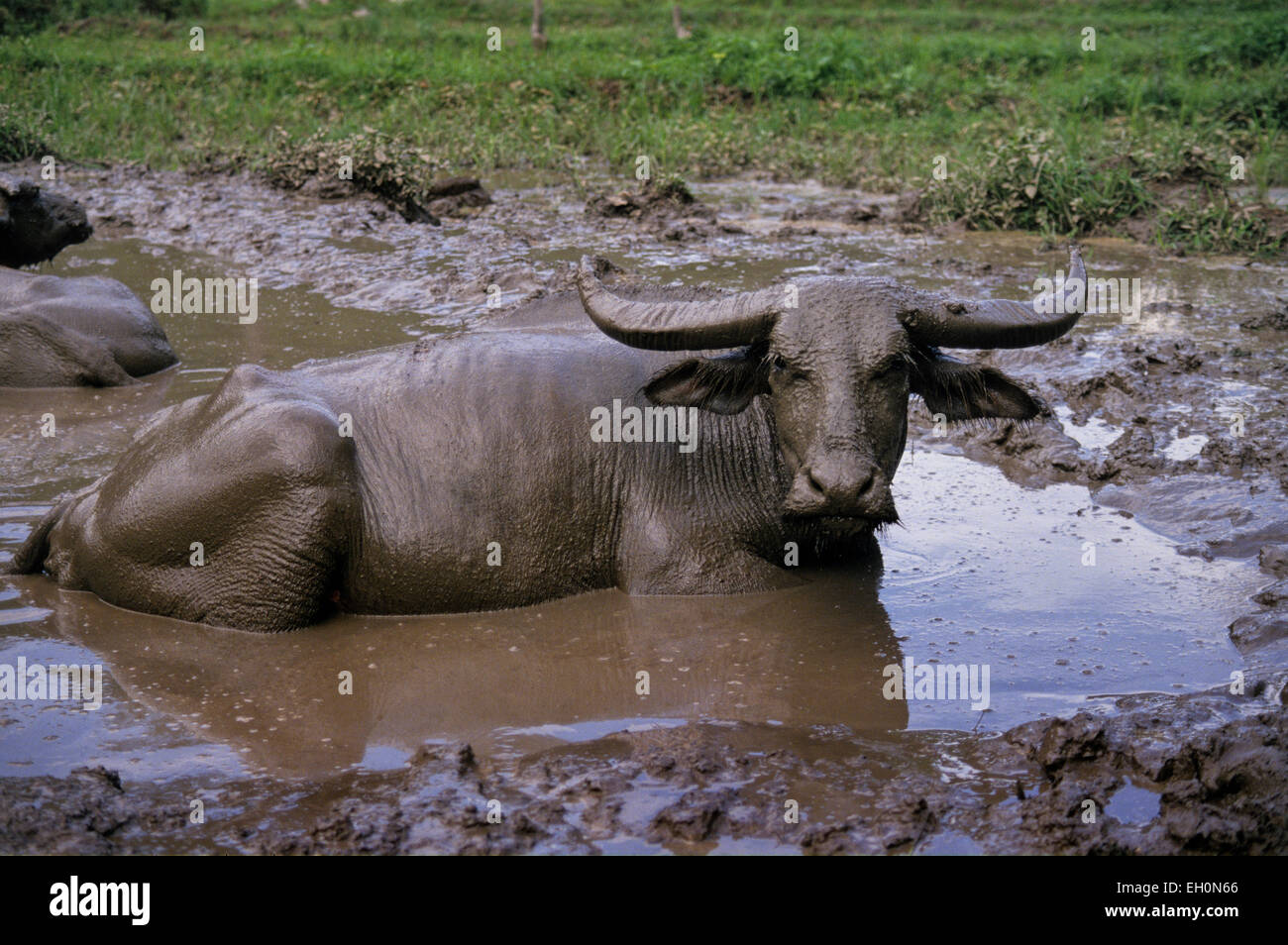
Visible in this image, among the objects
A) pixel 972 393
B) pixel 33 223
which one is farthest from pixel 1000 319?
pixel 33 223

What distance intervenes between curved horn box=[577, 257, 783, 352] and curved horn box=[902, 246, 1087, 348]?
465 mm

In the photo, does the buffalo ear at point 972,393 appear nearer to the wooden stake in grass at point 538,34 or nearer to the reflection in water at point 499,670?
the reflection in water at point 499,670

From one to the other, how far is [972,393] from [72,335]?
16.2ft

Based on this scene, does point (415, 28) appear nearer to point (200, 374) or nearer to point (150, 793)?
point (200, 374)

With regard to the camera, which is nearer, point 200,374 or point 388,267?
point 200,374

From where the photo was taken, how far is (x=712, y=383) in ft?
14.5

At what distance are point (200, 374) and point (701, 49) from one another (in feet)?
43.4

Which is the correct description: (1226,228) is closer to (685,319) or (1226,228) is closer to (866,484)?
(685,319)

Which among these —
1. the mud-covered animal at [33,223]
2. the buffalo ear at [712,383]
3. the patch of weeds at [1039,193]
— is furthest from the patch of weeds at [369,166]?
the buffalo ear at [712,383]

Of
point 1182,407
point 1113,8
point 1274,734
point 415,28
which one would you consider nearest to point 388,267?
point 1182,407

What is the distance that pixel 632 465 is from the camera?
459 centimetres

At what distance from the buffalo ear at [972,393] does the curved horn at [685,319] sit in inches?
24.3

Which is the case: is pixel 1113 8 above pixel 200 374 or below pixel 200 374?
above
